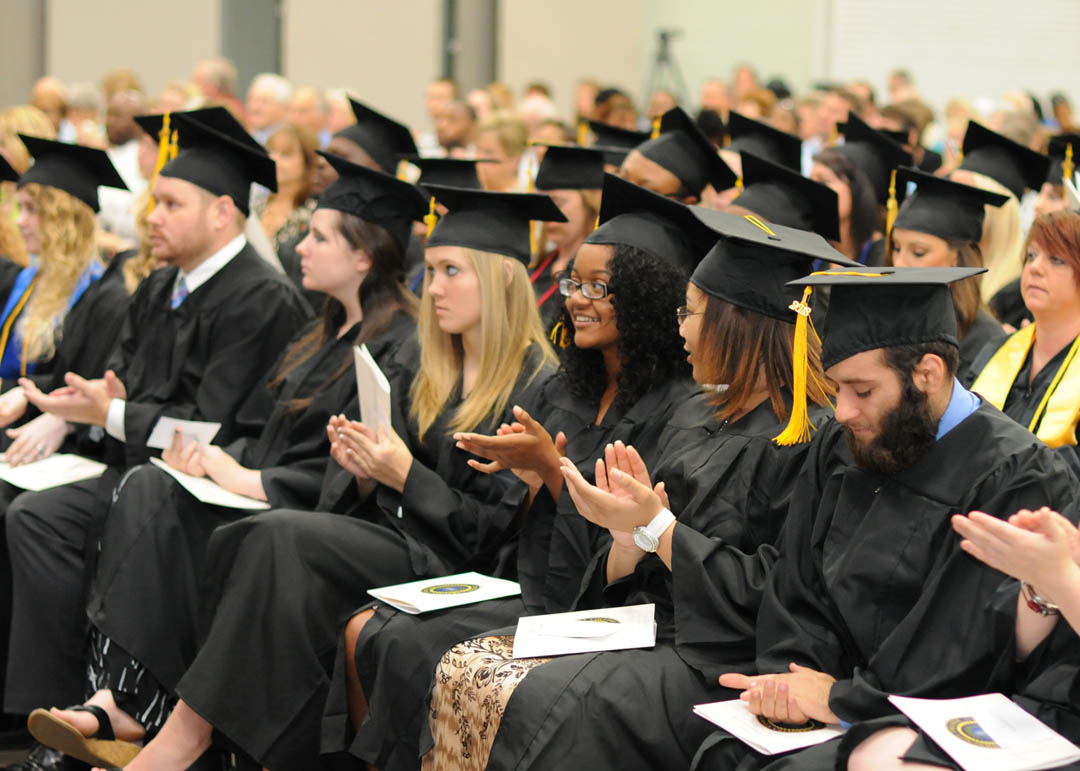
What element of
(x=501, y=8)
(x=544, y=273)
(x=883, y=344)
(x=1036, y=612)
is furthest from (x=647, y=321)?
(x=501, y=8)

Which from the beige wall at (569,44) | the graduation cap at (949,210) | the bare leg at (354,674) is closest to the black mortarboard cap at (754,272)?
the bare leg at (354,674)

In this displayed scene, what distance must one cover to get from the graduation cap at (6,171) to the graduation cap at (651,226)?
3.30 metres

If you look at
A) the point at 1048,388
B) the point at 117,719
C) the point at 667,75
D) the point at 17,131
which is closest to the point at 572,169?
the point at 1048,388

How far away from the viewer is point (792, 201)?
4.34 meters

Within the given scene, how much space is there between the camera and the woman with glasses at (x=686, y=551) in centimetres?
292

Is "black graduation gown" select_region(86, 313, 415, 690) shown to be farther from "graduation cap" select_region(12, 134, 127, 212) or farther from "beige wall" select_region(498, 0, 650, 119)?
"beige wall" select_region(498, 0, 650, 119)

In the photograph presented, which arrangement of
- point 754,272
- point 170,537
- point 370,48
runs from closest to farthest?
point 754,272, point 170,537, point 370,48

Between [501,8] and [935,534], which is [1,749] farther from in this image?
[501,8]

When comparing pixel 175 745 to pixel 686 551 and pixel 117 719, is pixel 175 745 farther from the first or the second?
pixel 686 551

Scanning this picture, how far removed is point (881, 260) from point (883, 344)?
3.07 meters

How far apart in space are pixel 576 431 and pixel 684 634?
94 centimetres

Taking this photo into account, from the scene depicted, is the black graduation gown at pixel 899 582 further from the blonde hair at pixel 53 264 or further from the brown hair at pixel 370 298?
the blonde hair at pixel 53 264

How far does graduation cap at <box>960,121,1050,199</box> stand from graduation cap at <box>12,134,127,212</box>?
146 inches

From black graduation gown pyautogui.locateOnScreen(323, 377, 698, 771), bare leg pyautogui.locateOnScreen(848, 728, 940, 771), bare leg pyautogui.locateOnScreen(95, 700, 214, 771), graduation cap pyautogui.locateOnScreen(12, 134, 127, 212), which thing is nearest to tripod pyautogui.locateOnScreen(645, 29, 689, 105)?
graduation cap pyautogui.locateOnScreen(12, 134, 127, 212)
